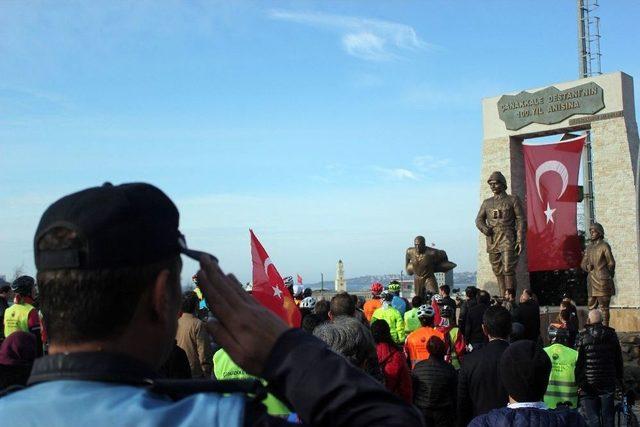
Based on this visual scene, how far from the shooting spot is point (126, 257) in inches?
51.2

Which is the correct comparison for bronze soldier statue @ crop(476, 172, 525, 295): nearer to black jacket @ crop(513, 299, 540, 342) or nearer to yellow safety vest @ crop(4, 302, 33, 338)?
black jacket @ crop(513, 299, 540, 342)

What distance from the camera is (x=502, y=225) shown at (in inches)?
613

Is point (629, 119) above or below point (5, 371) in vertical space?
above

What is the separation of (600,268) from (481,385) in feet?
35.0

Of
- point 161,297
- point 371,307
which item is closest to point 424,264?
point 371,307

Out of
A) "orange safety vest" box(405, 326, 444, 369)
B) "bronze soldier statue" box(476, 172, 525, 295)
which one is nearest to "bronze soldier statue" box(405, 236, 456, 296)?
"bronze soldier statue" box(476, 172, 525, 295)

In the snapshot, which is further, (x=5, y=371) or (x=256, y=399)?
(x=5, y=371)

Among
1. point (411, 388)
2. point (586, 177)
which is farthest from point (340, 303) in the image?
point (586, 177)

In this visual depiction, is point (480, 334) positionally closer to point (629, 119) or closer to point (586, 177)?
point (629, 119)

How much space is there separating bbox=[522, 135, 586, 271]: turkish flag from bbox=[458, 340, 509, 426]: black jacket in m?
15.6

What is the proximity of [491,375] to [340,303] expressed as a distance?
1.30 metres

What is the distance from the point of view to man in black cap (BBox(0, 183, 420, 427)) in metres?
1.19

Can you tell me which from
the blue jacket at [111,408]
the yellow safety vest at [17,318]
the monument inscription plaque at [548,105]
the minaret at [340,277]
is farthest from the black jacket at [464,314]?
the minaret at [340,277]

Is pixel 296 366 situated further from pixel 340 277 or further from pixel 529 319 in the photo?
pixel 340 277
